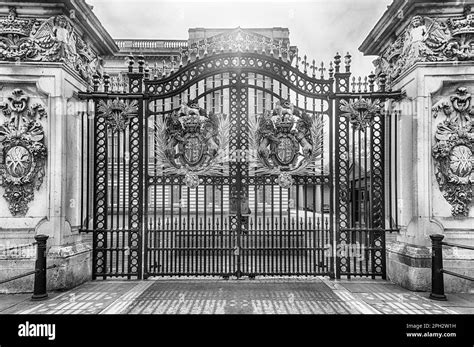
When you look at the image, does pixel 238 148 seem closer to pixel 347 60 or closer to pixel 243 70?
pixel 243 70

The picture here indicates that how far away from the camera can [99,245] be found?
7.36 meters

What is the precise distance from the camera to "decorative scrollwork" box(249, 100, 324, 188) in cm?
725

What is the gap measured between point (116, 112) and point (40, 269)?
11.4 feet

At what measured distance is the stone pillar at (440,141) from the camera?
6512mm

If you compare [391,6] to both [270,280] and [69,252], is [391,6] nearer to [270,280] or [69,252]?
[270,280]

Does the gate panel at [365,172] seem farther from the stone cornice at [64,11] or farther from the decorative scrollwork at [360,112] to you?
the stone cornice at [64,11]

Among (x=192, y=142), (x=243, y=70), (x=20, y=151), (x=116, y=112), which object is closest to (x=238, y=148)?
(x=192, y=142)

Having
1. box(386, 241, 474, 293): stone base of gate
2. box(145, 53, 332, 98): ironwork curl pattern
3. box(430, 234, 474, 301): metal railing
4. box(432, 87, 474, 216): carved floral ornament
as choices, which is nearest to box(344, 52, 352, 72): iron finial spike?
box(145, 53, 332, 98): ironwork curl pattern

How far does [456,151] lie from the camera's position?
21.5ft

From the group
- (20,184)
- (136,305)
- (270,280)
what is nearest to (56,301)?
(136,305)

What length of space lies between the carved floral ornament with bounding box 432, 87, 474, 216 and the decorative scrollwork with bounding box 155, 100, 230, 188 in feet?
14.5

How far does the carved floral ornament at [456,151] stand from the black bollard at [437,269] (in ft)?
3.30

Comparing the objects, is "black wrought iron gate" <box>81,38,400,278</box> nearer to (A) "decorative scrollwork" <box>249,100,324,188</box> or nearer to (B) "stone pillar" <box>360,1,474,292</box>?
(A) "decorative scrollwork" <box>249,100,324,188</box>
